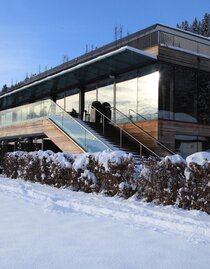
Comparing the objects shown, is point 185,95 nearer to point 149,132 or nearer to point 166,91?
point 166,91

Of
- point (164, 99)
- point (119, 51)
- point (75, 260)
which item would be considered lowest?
point (75, 260)

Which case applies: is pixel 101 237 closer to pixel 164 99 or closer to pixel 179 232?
pixel 179 232

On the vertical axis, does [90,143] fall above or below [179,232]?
above

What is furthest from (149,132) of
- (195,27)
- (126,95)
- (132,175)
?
(195,27)

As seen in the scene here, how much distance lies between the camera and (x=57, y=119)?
64.1 feet

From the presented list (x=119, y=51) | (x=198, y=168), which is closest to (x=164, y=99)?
(x=119, y=51)

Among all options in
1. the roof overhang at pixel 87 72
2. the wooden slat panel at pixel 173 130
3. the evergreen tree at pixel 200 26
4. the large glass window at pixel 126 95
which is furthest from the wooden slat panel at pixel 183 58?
the evergreen tree at pixel 200 26

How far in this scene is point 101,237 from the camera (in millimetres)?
6020

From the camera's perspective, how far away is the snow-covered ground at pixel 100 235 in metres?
4.82

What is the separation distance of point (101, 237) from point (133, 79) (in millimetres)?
14413

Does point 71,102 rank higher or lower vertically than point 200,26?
lower

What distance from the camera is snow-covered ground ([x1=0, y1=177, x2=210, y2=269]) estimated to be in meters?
4.82

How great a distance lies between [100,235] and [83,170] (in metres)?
6.20

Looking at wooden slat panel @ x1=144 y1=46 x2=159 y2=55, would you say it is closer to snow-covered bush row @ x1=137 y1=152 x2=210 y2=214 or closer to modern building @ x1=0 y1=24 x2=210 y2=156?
modern building @ x1=0 y1=24 x2=210 y2=156
